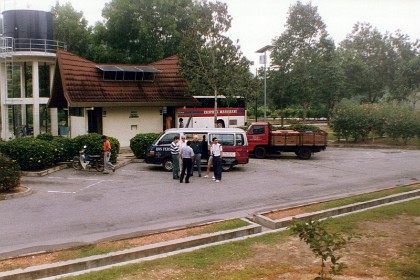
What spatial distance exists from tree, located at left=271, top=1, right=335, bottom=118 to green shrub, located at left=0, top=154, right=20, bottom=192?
32277mm

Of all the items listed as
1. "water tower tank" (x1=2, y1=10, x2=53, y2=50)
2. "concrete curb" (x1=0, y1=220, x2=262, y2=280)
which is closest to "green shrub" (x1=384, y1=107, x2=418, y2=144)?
"concrete curb" (x1=0, y1=220, x2=262, y2=280)

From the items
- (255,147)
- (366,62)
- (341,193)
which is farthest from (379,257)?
(366,62)

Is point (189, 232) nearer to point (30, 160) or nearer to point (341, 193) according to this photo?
point (341, 193)

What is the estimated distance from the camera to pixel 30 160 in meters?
18.5

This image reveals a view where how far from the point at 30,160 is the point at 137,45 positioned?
27347mm

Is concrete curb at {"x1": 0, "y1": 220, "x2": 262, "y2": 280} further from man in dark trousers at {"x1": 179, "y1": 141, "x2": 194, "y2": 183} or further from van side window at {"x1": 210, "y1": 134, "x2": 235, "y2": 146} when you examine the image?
van side window at {"x1": 210, "y1": 134, "x2": 235, "y2": 146}

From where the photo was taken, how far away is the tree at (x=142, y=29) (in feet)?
138

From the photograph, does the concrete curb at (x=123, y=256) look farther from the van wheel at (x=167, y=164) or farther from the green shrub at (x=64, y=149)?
the green shrub at (x=64, y=149)

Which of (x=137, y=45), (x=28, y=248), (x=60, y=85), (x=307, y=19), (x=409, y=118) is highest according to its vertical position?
(x=307, y=19)

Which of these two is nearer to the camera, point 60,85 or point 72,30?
point 60,85

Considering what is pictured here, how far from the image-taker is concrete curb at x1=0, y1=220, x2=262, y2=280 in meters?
7.73

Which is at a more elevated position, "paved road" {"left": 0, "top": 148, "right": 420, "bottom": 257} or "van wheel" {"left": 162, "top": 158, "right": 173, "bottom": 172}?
"van wheel" {"left": 162, "top": 158, "right": 173, "bottom": 172}

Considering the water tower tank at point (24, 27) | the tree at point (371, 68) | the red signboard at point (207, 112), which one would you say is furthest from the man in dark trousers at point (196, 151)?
the tree at point (371, 68)

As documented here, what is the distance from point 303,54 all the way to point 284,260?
40532mm
